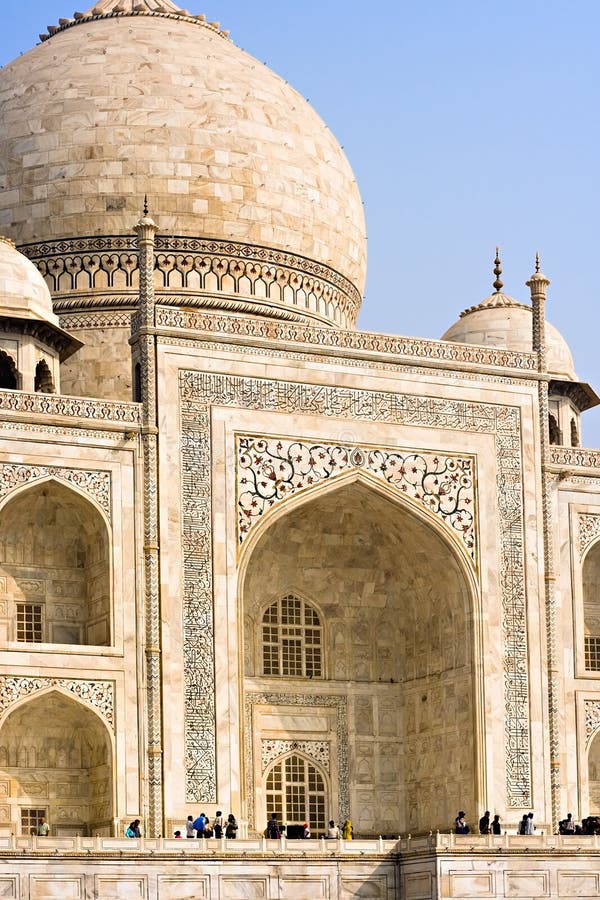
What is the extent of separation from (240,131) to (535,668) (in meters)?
7.43

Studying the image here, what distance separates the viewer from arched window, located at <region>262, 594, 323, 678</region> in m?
22.4

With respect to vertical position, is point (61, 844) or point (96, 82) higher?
point (96, 82)

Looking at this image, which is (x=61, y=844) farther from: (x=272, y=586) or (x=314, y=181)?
(x=314, y=181)

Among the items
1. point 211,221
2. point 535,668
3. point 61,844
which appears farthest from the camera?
point 211,221

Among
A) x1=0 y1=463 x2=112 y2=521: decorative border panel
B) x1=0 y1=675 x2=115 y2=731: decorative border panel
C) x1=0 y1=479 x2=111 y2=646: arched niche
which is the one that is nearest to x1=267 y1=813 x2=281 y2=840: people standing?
x1=0 y1=675 x2=115 y2=731: decorative border panel

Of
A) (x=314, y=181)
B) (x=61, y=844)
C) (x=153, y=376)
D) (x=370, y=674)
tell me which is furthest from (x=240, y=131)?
(x=61, y=844)

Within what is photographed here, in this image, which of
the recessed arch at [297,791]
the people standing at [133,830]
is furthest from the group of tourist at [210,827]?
the recessed arch at [297,791]

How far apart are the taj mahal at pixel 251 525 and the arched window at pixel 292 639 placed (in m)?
0.03

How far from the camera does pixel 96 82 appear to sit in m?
24.8

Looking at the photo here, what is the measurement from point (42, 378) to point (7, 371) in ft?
1.62

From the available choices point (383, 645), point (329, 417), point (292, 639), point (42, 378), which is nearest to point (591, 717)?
point (383, 645)

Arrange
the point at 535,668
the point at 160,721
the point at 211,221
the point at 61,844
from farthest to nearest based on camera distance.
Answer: the point at 211,221, the point at 535,668, the point at 160,721, the point at 61,844

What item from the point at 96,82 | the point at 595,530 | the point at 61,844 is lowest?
the point at 61,844

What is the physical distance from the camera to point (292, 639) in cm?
2253
